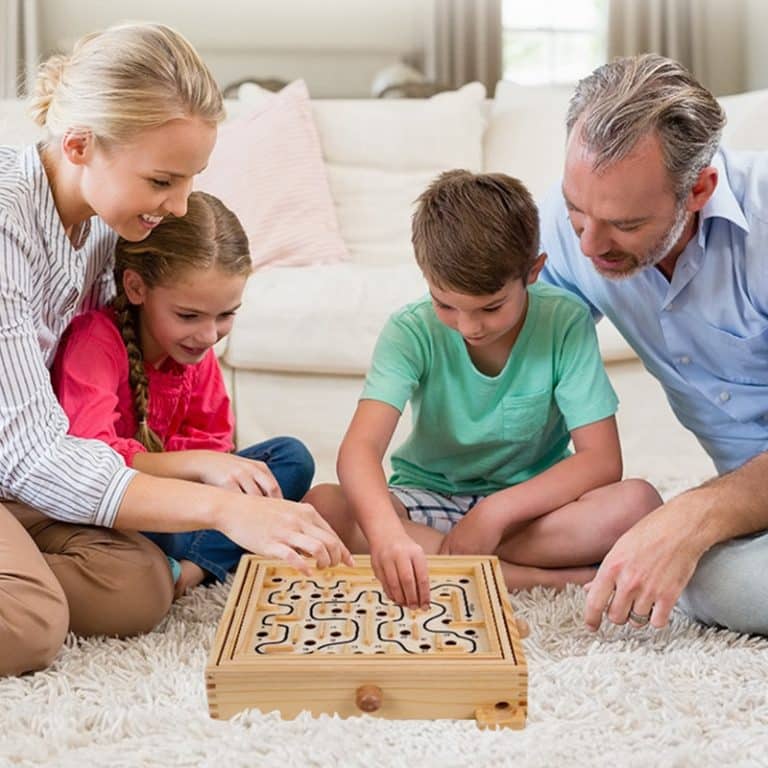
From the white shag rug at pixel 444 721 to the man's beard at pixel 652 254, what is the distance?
442mm

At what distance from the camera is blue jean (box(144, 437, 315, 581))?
1627mm

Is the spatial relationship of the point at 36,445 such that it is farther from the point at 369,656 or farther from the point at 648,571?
the point at 648,571

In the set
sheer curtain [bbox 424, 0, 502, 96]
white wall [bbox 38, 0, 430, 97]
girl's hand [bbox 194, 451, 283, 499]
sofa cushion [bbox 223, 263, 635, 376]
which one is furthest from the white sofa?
sheer curtain [bbox 424, 0, 502, 96]

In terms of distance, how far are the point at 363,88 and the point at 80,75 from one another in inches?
105

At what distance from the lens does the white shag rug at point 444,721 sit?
1.05m

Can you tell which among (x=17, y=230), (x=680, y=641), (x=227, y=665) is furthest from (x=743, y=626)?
(x=17, y=230)

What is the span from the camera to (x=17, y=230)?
1.36m

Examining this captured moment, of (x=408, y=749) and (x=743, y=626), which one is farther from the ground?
(x=408, y=749)

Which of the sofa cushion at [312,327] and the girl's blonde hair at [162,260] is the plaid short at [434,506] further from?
the sofa cushion at [312,327]

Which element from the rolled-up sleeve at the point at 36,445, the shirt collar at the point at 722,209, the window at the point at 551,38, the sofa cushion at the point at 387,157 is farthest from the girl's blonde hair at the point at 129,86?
the window at the point at 551,38

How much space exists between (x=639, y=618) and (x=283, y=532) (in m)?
0.42

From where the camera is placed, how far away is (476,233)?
1.50 m

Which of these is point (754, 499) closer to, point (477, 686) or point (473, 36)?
point (477, 686)

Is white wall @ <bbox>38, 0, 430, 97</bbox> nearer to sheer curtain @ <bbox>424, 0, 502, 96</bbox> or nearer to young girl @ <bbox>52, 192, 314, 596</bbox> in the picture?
sheer curtain @ <bbox>424, 0, 502, 96</bbox>
